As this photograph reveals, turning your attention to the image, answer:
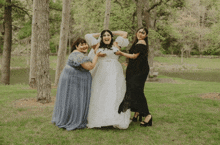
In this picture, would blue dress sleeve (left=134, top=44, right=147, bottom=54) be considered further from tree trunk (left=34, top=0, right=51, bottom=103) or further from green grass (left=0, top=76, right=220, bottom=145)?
tree trunk (left=34, top=0, right=51, bottom=103)

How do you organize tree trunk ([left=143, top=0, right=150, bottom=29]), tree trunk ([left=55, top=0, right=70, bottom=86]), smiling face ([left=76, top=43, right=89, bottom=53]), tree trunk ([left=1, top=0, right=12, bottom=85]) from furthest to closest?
tree trunk ([left=143, top=0, right=150, bottom=29]) < tree trunk ([left=1, top=0, right=12, bottom=85]) < tree trunk ([left=55, top=0, right=70, bottom=86]) < smiling face ([left=76, top=43, right=89, bottom=53])

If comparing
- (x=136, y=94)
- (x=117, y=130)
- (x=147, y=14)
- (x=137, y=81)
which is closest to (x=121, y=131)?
(x=117, y=130)

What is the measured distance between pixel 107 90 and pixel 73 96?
73 cm

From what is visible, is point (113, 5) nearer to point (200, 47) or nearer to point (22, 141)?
point (22, 141)

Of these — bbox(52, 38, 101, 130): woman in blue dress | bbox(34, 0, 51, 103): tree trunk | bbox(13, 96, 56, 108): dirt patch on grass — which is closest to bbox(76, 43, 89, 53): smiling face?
bbox(52, 38, 101, 130): woman in blue dress

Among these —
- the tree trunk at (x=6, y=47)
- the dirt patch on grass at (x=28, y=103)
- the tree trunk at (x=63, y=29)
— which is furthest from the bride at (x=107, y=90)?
the tree trunk at (x=6, y=47)

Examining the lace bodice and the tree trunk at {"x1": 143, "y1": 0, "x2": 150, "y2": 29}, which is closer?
the lace bodice

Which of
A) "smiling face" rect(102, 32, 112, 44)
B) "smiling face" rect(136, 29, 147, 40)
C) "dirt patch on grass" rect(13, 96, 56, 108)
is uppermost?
→ "smiling face" rect(136, 29, 147, 40)

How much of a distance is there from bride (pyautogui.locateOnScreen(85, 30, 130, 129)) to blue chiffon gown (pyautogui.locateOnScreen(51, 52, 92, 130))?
176 millimetres

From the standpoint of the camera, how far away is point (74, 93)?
14.3 feet

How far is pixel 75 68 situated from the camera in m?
4.40

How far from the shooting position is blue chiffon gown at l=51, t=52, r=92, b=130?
4328 millimetres

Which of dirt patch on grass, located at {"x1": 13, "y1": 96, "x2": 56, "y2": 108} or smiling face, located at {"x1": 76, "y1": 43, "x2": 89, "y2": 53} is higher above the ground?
smiling face, located at {"x1": 76, "y1": 43, "x2": 89, "y2": 53}

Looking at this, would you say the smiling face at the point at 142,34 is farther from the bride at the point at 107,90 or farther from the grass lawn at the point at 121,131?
the grass lawn at the point at 121,131
